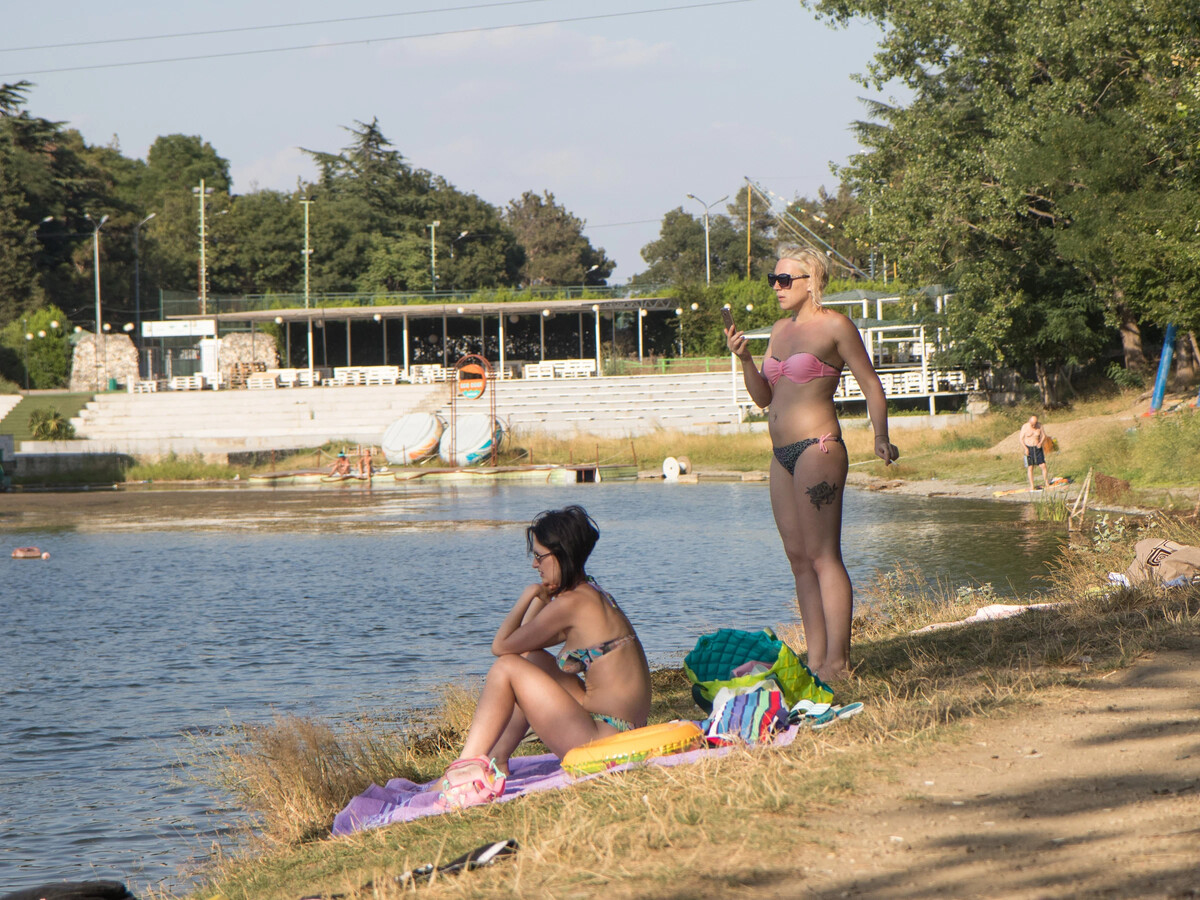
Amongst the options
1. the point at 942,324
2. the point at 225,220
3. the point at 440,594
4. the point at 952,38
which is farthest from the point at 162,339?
the point at 440,594

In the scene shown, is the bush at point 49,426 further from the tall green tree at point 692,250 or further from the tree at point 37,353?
the tall green tree at point 692,250

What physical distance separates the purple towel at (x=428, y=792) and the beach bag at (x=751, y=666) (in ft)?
1.21

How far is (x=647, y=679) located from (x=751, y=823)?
4.42ft

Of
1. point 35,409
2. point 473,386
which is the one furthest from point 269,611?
point 35,409

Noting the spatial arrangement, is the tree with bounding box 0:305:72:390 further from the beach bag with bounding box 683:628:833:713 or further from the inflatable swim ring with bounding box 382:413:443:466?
the beach bag with bounding box 683:628:833:713

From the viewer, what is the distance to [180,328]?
2352 inches

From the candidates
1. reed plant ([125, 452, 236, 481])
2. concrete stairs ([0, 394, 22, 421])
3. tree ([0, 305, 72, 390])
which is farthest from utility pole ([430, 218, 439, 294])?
reed plant ([125, 452, 236, 481])

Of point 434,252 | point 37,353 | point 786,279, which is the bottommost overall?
point 786,279

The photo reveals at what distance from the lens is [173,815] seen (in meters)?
6.57

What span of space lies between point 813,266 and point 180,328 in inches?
2297

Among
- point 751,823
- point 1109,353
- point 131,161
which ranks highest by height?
point 131,161

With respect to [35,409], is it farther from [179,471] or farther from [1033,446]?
[1033,446]

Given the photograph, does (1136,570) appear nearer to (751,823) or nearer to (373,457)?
(751,823)

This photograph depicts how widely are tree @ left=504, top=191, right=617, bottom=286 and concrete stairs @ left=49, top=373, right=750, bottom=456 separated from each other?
4141 cm
